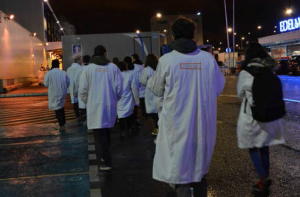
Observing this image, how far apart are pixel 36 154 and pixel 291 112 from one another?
7156 millimetres

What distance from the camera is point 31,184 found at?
4.69 metres

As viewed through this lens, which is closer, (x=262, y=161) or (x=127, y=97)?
(x=262, y=161)

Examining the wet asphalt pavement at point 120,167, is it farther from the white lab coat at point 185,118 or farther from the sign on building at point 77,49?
the sign on building at point 77,49

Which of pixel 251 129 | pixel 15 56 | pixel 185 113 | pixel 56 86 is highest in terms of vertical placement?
pixel 15 56

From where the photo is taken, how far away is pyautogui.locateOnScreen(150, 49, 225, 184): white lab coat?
298cm

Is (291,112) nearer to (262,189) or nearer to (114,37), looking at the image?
(262,189)

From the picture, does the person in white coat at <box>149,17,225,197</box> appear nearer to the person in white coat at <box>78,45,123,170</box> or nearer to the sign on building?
the person in white coat at <box>78,45,123,170</box>

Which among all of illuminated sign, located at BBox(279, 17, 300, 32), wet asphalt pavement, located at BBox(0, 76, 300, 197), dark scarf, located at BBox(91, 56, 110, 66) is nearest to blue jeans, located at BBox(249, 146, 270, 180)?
wet asphalt pavement, located at BBox(0, 76, 300, 197)

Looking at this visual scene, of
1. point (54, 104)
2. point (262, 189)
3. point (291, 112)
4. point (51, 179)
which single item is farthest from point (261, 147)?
point (291, 112)

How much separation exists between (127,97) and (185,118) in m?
4.72

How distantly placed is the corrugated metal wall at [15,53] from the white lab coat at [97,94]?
59.3ft

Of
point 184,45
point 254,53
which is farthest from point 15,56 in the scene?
point 184,45

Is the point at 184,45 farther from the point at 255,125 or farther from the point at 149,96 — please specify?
the point at 149,96

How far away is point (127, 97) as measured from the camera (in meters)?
7.64
